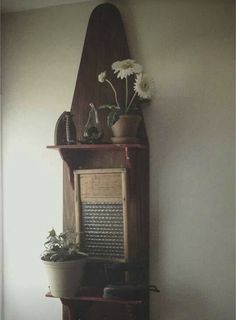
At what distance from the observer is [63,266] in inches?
86.4

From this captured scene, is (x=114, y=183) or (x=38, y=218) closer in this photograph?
(x=114, y=183)

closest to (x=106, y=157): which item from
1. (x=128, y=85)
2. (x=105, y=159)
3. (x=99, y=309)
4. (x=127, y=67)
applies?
(x=105, y=159)

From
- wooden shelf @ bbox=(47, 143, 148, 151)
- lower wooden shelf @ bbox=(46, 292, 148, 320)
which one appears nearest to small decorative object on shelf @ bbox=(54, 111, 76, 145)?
wooden shelf @ bbox=(47, 143, 148, 151)

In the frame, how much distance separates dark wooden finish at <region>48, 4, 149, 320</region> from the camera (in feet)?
7.68

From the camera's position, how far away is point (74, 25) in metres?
2.61

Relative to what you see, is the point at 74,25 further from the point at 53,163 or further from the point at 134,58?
the point at 53,163

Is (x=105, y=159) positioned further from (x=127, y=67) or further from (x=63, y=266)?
(x=63, y=266)

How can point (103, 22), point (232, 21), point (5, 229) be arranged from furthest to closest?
point (5, 229)
point (103, 22)
point (232, 21)

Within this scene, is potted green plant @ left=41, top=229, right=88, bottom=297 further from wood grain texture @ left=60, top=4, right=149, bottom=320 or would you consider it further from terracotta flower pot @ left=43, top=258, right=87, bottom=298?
wood grain texture @ left=60, top=4, right=149, bottom=320

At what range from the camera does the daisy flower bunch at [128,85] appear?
7.40 ft

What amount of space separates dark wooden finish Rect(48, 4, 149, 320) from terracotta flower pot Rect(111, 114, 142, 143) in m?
0.05

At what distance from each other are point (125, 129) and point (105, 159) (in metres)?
0.32

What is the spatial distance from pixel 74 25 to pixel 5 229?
143 cm

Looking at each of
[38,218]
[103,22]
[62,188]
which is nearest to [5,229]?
[38,218]
